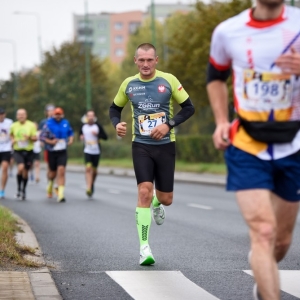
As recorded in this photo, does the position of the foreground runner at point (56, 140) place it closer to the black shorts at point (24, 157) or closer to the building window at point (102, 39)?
the black shorts at point (24, 157)

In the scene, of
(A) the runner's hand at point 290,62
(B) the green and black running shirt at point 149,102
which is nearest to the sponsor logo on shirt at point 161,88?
(B) the green and black running shirt at point 149,102

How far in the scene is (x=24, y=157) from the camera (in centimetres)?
2230

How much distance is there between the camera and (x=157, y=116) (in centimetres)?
979

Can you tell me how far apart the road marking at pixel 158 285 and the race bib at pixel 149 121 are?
149cm

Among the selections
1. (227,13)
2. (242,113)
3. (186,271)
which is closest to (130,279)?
(186,271)

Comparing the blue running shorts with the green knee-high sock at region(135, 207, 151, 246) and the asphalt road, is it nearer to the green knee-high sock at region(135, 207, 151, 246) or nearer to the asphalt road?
the asphalt road

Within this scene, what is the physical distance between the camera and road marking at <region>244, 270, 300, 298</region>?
775 centimetres

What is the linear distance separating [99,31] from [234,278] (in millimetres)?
177653

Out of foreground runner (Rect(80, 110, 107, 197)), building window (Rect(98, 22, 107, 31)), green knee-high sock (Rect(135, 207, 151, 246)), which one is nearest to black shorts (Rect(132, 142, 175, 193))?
green knee-high sock (Rect(135, 207, 151, 246))

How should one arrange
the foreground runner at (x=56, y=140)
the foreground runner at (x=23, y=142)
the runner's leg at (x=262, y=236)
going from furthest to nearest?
the foreground runner at (x=23, y=142), the foreground runner at (x=56, y=140), the runner's leg at (x=262, y=236)

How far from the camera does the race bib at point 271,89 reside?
18.9 ft

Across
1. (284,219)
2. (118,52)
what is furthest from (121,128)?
(118,52)

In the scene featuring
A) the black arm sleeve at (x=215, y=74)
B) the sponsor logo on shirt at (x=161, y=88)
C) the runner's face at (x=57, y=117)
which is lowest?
the runner's face at (x=57, y=117)

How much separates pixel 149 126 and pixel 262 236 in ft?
13.9
